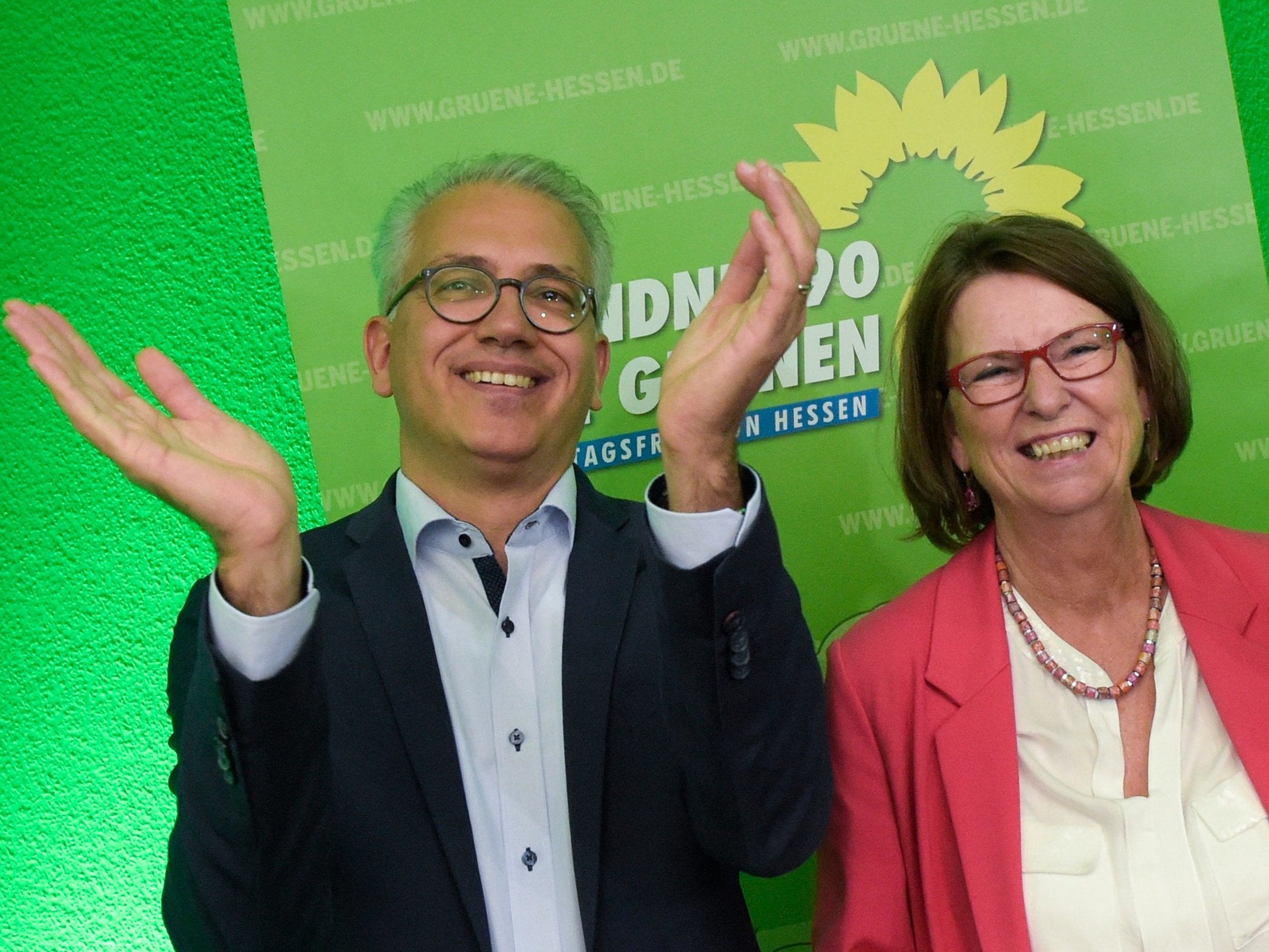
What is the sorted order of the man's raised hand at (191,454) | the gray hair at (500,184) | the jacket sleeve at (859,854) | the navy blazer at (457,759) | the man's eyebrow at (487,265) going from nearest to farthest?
the man's raised hand at (191,454) → the navy blazer at (457,759) → the jacket sleeve at (859,854) → the man's eyebrow at (487,265) → the gray hair at (500,184)

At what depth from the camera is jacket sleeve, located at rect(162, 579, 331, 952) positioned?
1509 millimetres

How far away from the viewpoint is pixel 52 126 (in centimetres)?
276

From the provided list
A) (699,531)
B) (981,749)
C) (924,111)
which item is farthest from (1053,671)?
(924,111)

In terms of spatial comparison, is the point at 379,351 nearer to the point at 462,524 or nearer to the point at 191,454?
the point at 462,524

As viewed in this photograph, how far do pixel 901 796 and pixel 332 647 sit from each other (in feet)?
2.84

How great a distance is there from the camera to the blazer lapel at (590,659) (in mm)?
1823

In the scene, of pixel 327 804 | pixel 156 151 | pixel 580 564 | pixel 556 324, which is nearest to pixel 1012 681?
pixel 580 564

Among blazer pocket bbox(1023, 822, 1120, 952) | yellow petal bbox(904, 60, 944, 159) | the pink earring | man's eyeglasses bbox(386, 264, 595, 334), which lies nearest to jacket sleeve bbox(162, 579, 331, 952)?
man's eyeglasses bbox(386, 264, 595, 334)

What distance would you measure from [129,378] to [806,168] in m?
1.43

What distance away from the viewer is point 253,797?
1523 mm

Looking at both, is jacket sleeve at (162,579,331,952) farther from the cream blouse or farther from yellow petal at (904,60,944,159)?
yellow petal at (904,60,944,159)

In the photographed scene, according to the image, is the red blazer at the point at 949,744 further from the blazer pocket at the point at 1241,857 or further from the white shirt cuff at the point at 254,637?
the white shirt cuff at the point at 254,637

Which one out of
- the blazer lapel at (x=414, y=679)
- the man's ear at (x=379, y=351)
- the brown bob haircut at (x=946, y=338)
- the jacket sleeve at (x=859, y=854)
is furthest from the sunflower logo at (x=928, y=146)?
the blazer lapel at (x=414, y=679)

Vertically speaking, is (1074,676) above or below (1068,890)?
above
